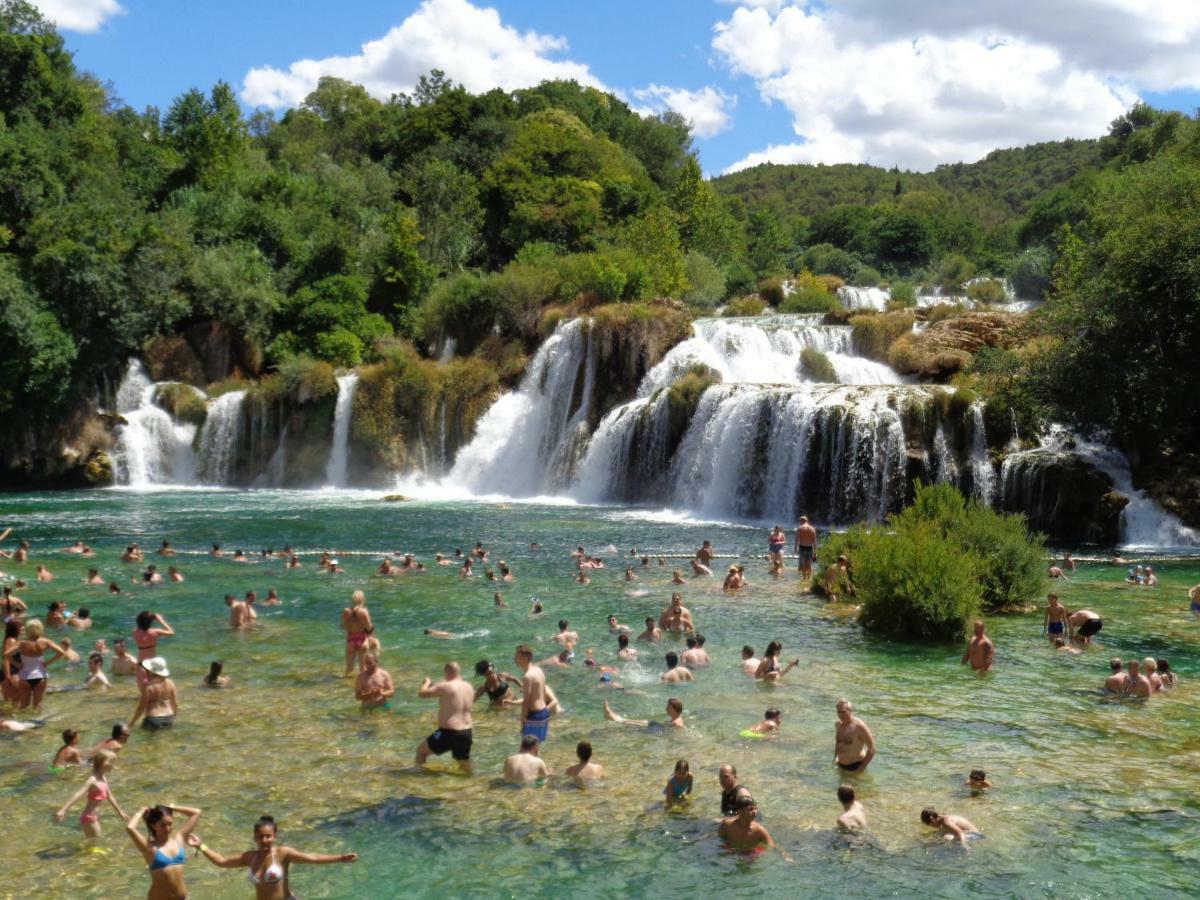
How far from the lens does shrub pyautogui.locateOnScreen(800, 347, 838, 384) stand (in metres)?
38.2

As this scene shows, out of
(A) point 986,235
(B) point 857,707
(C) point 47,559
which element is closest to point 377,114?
(A) point 986,235

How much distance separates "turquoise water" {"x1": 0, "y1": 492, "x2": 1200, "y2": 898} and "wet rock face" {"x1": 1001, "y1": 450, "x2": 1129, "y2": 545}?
590cm

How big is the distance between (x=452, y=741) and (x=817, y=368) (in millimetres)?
29128

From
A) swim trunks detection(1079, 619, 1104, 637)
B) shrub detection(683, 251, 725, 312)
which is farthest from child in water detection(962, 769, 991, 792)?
shrub detection(683, 251, 725, 312)

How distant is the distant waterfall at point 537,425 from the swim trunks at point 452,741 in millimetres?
27337

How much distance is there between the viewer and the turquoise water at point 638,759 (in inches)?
362

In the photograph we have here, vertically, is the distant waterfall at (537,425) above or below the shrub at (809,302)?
below

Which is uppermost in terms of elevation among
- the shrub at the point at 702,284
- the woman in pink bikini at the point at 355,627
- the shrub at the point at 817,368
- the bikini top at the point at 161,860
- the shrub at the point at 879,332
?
the shrub at the point at 702,284

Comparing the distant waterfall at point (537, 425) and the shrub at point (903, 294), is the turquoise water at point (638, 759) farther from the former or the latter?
the shrub at point (903, 294)

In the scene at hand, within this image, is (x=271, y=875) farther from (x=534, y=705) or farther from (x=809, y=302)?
(x=809, y=302)

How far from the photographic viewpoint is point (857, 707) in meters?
13.9

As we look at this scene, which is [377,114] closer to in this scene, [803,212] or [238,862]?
[803,212]

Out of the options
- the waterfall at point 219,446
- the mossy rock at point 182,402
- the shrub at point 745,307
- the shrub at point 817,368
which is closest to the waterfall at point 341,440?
the waterfall at point 219,446

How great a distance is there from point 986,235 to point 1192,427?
6703 centimetres
